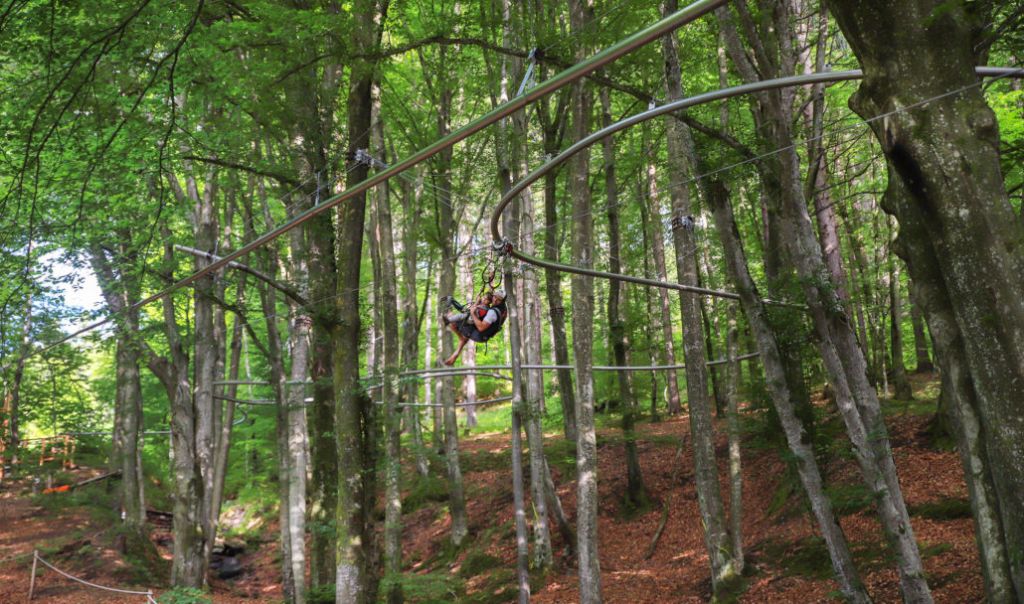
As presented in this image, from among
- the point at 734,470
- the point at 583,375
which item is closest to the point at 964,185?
the point at 583,375

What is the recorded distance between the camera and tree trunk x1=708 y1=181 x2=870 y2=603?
21.9 ft

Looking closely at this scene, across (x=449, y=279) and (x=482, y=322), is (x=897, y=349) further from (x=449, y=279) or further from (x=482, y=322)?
(x=482, y=322)

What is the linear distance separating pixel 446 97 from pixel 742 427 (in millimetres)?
9256

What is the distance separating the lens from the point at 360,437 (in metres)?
8.01

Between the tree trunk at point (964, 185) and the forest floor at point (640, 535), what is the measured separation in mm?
3506

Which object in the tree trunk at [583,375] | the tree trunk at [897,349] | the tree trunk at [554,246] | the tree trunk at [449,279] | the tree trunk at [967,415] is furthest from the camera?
the tree trunk at [449,279]

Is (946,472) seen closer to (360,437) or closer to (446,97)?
(360,437)

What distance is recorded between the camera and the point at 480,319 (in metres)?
7.82

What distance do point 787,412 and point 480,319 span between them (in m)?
3.30

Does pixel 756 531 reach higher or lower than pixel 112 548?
higher

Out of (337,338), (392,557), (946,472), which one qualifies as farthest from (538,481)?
(946,472)

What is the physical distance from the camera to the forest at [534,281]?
12.0 feet

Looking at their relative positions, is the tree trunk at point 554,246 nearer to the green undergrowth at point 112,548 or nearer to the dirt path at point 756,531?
the dirt path at point 756,531

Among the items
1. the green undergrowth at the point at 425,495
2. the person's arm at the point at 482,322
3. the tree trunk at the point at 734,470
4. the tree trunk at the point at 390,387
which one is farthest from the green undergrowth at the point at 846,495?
the green undergrowth at the point at 425,495
